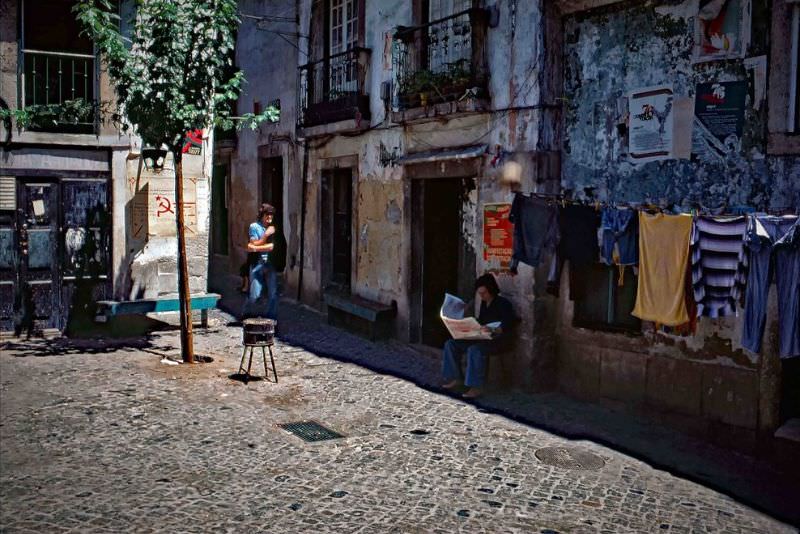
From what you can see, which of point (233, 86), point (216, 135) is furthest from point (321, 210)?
point (216, 135)

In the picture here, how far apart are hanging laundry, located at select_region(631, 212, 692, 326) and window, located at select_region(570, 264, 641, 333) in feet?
2.43

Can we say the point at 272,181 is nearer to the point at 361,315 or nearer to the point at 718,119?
the point at 361,315

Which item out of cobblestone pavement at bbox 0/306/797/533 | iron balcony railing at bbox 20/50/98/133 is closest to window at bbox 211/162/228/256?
iron balcony railing at bbox 20/50/98/133

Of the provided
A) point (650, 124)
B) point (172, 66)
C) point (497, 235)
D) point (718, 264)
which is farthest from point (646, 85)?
point (172, 66)

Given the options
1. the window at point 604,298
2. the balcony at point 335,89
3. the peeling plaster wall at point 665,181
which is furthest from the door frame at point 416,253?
the window at point 604,298

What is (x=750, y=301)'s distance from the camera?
22.5 feet

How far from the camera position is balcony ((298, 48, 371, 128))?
12.9 metres

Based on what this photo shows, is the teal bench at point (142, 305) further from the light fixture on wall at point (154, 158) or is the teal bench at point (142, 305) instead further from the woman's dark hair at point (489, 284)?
the woman's dark hair at point (489, 284)

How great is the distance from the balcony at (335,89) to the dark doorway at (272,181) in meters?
2.55

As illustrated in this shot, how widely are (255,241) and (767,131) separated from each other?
25.1 feet

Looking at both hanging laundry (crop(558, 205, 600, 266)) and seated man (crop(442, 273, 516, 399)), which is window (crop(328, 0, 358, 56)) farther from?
hanging laundry (crop(558, 205, 600, 266))

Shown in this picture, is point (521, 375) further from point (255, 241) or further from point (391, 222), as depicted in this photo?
point (255, 241)

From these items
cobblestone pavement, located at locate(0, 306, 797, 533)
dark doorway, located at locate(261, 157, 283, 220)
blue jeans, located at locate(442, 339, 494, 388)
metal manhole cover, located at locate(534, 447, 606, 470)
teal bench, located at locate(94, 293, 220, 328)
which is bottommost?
metal manhole cover, located at locate(534, 447, 606, 470)

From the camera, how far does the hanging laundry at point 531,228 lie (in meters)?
8.55
